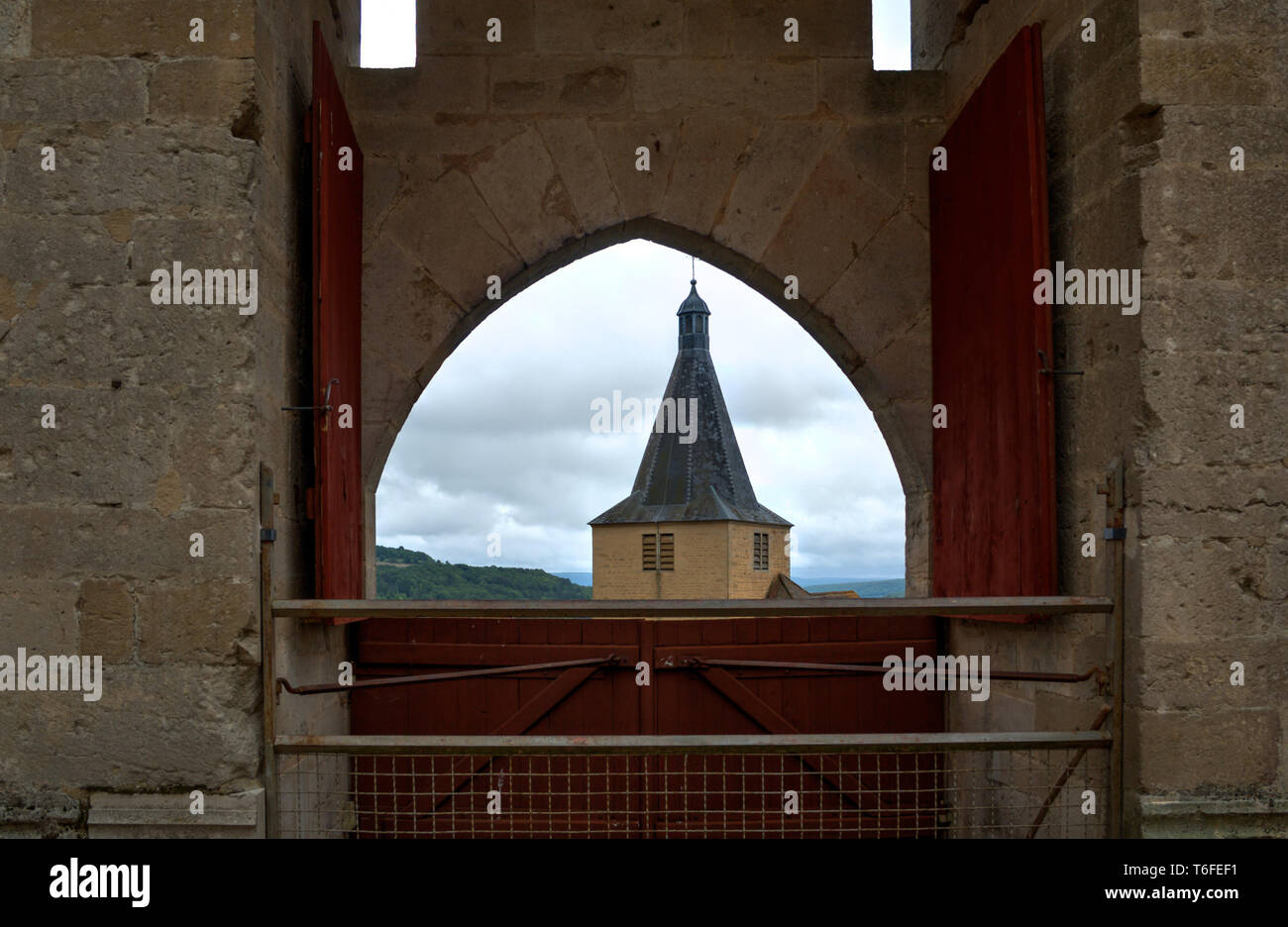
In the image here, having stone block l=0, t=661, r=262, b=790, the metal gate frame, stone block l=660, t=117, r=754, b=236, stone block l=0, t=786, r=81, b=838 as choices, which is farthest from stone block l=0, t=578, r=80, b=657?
stone block l=660, t=117, r=754, b=236

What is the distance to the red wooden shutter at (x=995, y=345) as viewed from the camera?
323cm

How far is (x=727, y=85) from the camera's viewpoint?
4.55 meters

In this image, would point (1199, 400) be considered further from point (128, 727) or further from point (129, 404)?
point (128, 727)

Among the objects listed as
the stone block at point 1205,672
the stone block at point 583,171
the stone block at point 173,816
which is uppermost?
the stone block at point 583,171

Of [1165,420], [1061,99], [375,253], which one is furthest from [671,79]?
[1165,420]

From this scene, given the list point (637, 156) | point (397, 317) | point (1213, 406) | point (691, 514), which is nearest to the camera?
point (1213, 406)

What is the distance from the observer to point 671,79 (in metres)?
4.53

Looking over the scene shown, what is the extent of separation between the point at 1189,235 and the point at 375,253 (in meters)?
3.09

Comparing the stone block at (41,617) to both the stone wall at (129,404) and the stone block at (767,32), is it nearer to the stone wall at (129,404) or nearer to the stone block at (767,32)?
the stone wall at (129,404)

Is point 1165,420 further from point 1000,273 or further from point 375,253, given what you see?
point 375,253

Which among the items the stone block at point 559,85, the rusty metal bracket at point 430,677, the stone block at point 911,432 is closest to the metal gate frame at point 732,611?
the rusty metal bracket at point 430,677

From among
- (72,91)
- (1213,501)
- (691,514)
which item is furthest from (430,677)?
(691,514)

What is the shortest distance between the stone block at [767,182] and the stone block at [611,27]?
1.98ft

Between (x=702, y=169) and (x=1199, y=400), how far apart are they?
94.9 inches
